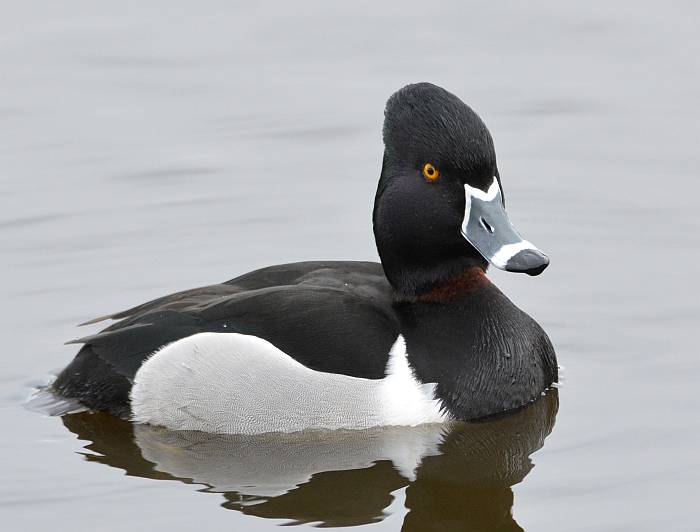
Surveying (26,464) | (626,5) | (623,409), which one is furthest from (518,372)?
(626,5)

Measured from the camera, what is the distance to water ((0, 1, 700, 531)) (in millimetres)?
8039

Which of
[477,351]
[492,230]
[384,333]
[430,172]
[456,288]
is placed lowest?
[477,351]

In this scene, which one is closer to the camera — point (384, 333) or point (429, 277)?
point (384, 333)

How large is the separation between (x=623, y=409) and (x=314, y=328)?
178 centimetres

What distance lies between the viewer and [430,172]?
28.0ft

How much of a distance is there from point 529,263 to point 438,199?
615 millimetres

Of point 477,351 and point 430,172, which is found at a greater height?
point 430,172

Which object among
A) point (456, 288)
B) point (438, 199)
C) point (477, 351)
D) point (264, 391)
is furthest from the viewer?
point (456, 288)

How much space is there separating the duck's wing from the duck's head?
31cm

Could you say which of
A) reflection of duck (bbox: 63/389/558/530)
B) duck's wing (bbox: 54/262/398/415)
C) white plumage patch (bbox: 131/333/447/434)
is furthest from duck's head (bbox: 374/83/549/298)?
reflection of duck (bbox: 63/389/558/530)

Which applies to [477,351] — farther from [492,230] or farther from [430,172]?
[430,172]

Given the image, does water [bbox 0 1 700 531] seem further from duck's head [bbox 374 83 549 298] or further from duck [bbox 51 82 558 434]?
duck's head [bbox 374 83 549 298]

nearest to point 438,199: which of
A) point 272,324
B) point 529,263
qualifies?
point 529,263

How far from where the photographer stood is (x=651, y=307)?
991 cm
